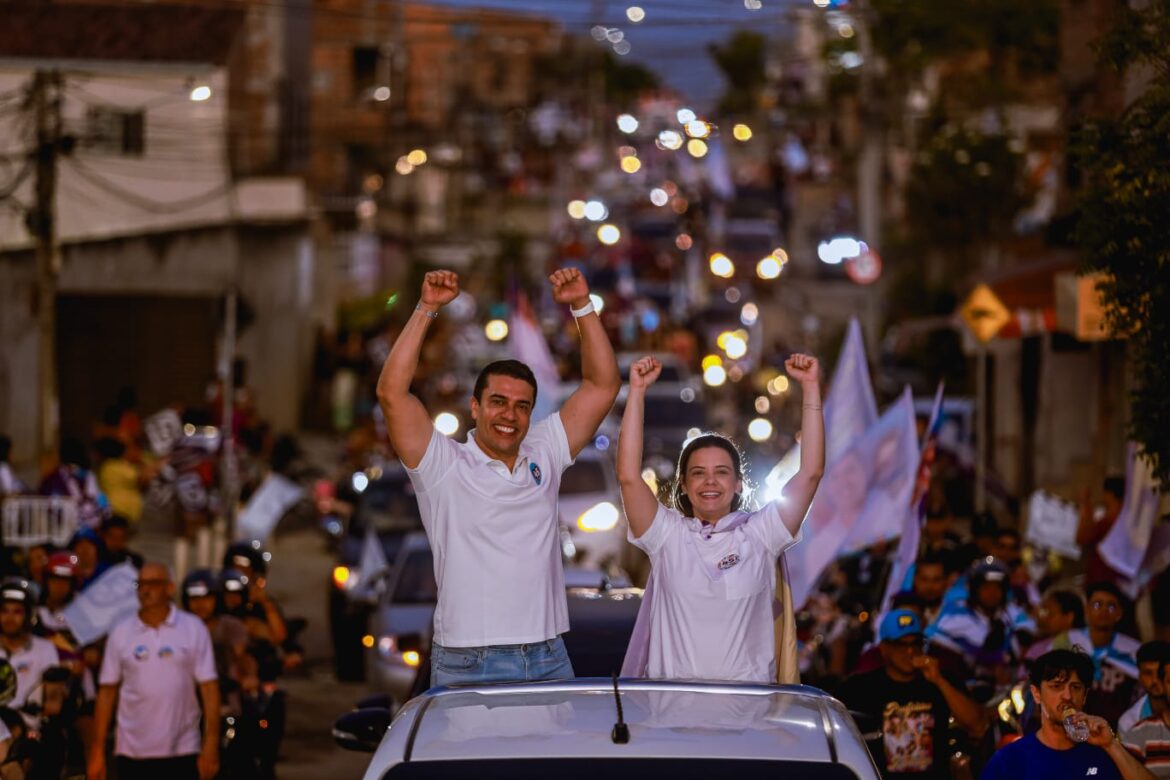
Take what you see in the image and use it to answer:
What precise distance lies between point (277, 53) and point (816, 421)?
3484 cm

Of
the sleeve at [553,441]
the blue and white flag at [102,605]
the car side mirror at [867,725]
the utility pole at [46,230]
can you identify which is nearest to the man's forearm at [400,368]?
the sleeve at [553,441]

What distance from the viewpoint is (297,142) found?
1598 inches

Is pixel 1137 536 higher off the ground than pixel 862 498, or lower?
lower

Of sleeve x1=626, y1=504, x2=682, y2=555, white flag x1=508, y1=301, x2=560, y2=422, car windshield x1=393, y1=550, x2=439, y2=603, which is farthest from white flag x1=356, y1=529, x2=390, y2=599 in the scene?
sleeve x1=626, y1=504, x2=682, y2=555

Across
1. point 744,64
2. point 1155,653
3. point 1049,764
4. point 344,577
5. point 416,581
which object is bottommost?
point 344,577

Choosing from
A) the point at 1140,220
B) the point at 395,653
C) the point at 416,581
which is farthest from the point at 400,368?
the point at 416,581

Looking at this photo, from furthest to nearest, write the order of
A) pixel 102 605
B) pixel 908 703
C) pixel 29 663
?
1. pixel 102 605
2. pixel 29 663
3. pixel 908 703

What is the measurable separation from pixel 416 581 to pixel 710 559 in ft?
30.0

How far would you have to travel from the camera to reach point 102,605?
12258mm

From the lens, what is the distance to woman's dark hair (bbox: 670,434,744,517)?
22.0 ft

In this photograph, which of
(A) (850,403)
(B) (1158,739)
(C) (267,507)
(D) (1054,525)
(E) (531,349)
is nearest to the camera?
(B) (1158,739)

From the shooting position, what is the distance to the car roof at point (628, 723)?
4.71 metres

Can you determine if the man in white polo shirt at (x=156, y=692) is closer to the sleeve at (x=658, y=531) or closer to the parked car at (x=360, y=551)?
the sleeve at (x=658, y=531)

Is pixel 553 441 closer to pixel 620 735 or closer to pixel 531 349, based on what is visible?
pixel 620 735
